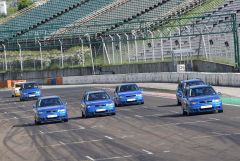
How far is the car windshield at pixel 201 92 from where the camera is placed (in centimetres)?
3525

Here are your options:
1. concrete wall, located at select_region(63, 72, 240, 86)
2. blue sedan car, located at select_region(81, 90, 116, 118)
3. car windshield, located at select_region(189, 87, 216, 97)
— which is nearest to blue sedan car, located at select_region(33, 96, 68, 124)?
blue sedan car, located at select_region(81, 90, 116, 118)

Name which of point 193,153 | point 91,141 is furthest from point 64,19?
point 193,153

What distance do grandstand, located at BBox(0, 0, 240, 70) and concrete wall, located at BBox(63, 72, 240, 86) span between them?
1.67 metres

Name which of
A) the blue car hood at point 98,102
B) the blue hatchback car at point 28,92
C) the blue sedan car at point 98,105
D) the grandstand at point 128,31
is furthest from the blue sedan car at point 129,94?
the blue hatchback car at point 28,92

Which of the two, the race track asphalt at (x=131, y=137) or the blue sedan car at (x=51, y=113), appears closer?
the race track asphalt at (x=131, y=137)

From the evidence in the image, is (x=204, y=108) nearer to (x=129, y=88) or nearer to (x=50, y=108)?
(x=50, y=108)

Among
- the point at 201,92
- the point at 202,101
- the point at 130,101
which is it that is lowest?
the point at 130,101

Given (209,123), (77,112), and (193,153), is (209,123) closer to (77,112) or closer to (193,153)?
(193,153)

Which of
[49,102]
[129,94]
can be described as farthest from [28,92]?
[49,102]

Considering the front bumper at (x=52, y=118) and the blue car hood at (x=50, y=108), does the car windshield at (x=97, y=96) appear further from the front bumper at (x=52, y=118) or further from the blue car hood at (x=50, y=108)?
the blue car hood at (x=50, y=108)

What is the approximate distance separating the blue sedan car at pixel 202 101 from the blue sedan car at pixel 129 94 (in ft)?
33.7

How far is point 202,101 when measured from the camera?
3441 cm

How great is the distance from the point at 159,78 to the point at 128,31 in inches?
422

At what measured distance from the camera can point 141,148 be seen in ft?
76.8
